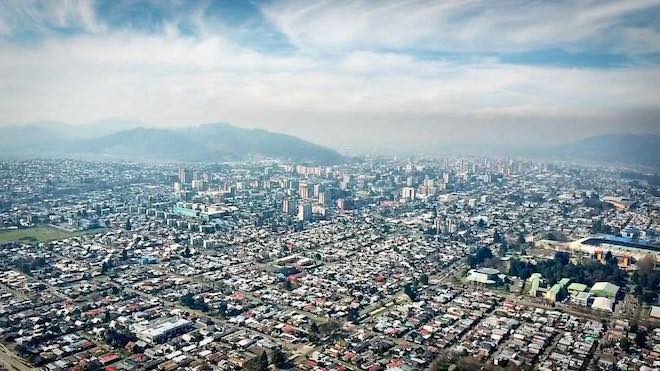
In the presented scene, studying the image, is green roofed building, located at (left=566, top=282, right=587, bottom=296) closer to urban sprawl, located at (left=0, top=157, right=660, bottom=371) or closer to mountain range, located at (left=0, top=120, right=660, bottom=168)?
urban sprawl, located at (left=0, top=157, right=660, bottom=371)

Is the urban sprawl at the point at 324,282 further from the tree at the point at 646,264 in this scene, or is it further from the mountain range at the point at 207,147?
the mountain range at the point at 207,147

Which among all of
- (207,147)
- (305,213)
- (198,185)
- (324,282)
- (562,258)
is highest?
(207,147)

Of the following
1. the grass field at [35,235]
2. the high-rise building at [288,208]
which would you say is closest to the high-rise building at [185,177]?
the high-rise building at [288,208]

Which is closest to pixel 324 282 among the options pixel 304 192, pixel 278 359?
pixel 278 359

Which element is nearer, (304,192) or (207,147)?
(304,192)

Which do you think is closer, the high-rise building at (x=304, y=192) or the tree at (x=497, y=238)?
the tree at (x=497, y=238)

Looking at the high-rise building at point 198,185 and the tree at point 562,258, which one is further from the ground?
the high-rise building at point 198,185

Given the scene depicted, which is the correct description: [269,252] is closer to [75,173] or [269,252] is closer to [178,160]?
[75,173]

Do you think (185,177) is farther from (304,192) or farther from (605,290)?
(605,290)
